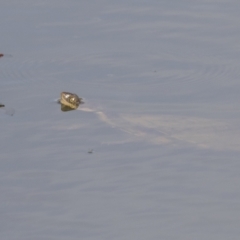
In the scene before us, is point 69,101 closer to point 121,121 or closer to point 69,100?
point 69,100

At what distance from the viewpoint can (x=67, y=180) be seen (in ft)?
21.3

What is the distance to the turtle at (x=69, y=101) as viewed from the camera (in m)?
8.23

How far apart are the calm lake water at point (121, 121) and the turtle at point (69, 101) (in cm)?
8

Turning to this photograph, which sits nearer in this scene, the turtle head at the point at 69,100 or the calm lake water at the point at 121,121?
the calm lake water at the point at 121,121

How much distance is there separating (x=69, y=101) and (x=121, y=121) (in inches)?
27.1

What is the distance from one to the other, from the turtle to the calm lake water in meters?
0.08

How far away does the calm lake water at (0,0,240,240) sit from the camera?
584cm

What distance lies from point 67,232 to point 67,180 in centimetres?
88

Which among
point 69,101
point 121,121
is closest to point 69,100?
point 69,101

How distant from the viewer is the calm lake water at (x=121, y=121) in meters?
5.84

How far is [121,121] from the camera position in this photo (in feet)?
25.7

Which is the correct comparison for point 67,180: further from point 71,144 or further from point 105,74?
point 105,74

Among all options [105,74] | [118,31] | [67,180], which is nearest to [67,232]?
[67,180]

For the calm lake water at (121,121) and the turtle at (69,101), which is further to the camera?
the turtle at (69,101)
